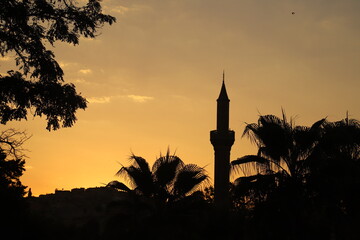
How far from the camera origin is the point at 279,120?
18484 millimetres

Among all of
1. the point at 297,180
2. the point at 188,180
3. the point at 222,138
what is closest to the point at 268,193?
the point at 297,180

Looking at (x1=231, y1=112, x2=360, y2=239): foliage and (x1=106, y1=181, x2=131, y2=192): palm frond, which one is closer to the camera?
(x1=231, y1=112, x2=360, y2=239): foliage

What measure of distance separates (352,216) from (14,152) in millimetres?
11834

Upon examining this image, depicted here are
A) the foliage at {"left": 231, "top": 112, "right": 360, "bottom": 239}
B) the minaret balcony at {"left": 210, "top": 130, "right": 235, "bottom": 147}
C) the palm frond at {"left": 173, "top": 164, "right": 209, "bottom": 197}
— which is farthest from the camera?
the minaret balcony at {"left": 210, "top": 130, "right": 235, "bottom": 147}

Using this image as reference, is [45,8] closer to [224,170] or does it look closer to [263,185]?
[263,185]

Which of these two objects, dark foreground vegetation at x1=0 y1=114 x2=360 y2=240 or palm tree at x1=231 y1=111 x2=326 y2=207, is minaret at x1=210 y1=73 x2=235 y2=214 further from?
palm tree at x1=231 y1=111 x2=326 y2=207

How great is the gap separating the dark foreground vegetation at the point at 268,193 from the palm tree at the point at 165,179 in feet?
0.13

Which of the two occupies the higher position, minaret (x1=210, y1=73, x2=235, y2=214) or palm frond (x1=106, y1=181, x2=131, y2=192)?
minaret (x1=210, y1=73, x2=235, y2=214)

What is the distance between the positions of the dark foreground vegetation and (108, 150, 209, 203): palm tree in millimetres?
38

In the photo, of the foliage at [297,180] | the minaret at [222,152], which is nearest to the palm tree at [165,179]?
the foliage at [297,180]

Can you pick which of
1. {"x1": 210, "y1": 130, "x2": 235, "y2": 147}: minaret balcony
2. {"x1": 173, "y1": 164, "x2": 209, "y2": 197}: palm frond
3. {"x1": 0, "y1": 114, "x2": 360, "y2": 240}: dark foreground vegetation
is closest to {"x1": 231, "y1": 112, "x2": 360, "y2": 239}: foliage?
{"x1": 0, "y1": 114, "x2": 360, "y2": 240}: dark foreground vegetation

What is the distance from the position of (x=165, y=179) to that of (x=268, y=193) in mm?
6173

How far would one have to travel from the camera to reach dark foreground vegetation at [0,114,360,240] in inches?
685

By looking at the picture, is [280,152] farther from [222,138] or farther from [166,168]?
[222,138]
